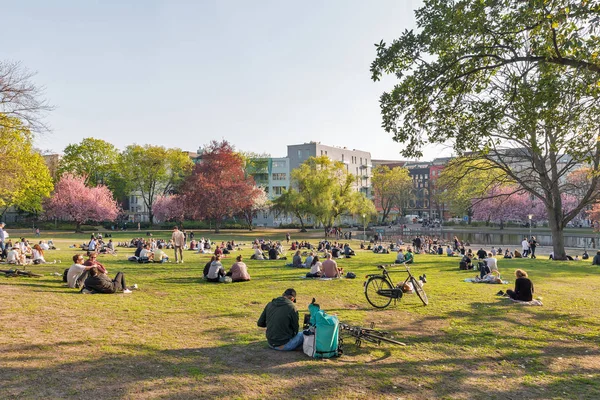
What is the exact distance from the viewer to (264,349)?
7.96m

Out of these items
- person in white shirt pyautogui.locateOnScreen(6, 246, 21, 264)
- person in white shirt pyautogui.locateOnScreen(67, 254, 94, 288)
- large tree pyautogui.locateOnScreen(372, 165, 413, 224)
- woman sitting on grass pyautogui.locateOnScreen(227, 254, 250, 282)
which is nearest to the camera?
person in white shirt pyautogui.locateOnScreen(67, 254, 94, 288)

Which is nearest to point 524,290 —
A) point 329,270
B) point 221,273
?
point 329,270

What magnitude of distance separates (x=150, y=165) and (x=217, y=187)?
25319 millimetres

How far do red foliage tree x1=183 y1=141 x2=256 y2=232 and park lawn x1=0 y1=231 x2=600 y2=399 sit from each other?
155 ft

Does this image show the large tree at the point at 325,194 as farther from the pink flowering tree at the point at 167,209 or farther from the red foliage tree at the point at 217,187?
the pink flowering tree at the point at 167,209

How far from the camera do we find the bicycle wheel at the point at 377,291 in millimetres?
11508

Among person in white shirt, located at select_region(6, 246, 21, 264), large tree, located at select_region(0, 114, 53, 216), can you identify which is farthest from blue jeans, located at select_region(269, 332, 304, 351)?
large tree, located at select_region(0, 114, 53, 216)

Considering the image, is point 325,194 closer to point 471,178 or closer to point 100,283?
point 471,178

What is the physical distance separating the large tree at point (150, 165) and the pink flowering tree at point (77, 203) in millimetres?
13782

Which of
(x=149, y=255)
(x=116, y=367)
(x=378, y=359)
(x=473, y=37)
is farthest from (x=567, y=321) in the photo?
(x=149, y=255)

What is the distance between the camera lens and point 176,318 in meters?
10.2

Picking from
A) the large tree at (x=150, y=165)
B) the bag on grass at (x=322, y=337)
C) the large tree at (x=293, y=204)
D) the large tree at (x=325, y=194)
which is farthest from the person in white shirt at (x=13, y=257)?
the large tree at (x=150, y=165)

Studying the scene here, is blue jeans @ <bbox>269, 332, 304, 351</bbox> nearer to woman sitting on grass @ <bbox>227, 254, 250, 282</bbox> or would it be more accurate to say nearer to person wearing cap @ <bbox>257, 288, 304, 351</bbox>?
person wearing cap @ <bbox>257, 288, 304, 351</bbox>

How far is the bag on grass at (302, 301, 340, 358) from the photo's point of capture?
24.6 feet
